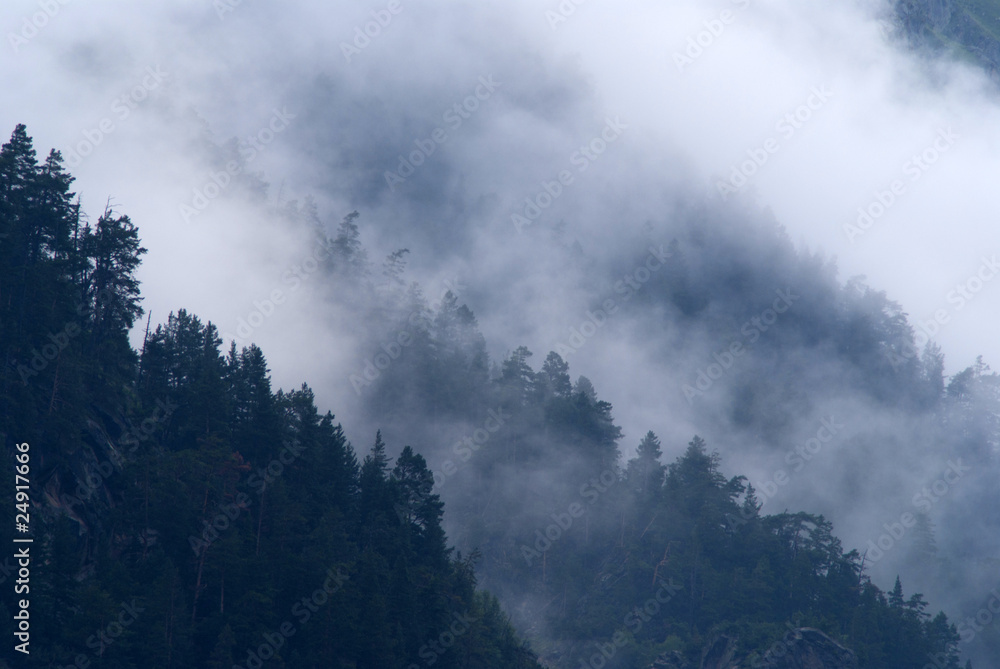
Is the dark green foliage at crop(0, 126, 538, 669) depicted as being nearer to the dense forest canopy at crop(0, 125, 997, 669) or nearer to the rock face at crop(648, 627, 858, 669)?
the dense forest canopy at crop(0, 125, 997, 669)

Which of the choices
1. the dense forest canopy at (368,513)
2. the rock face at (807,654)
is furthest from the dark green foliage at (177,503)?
the rock face at (807,654)

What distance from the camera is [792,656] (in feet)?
261

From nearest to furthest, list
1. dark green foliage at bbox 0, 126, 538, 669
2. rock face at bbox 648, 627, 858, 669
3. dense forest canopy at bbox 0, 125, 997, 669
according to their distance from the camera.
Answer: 1. dark green foliage at bbox 0, 126, 538, 669
2. dense forest canopy at bbox 0, 125, 997, 669
3. rock face at bbox 648, 627, 858, 669

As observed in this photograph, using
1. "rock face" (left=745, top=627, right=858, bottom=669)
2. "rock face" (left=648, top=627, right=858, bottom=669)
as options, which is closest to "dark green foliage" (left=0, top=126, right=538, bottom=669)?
"rock face" (left=648, top=627, right=858, bottom=669)

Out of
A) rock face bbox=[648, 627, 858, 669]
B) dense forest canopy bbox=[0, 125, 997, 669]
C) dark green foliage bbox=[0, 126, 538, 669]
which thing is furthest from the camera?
rock face bbox=[648, 627, 858, 669]

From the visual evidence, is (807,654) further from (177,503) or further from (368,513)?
(177,503)

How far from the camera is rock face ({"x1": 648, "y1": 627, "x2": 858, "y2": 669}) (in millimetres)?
79188

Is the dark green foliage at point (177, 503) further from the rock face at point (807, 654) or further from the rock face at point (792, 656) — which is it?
the rock face at point (807, 654)

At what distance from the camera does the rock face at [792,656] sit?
260 feet

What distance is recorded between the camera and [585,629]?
283ft

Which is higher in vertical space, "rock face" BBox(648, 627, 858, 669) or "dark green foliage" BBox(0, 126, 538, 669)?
"rock face" BBox(648, 627, 858, 669)

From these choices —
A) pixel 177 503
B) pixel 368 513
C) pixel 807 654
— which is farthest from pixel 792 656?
pixel 177 503

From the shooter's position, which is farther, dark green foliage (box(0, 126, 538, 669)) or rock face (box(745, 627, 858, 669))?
rock face (box(745, 627, 858, 669))

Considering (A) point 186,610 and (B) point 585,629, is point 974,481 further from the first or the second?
(A) point 186,610
